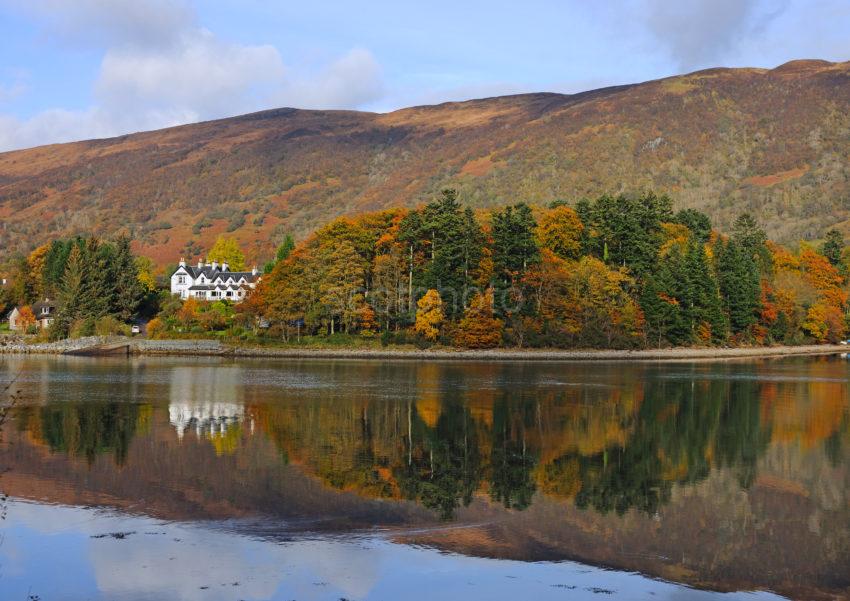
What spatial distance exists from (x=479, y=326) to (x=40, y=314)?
45.9 metres

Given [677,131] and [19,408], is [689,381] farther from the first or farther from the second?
[677,131]

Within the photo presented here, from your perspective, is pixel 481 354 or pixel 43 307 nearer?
pixel 481 354

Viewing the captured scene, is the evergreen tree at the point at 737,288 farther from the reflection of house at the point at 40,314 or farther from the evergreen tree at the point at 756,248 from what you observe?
the reflection of house at the point at 40,314

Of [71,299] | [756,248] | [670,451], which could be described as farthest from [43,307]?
[670,451]

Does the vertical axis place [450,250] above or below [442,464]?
above

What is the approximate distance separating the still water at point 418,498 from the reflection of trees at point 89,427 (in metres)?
0.13

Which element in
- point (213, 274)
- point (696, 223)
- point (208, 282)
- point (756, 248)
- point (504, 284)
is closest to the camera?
point (504, 284)

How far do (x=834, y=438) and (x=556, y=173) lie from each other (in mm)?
149444

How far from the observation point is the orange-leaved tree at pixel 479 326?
71.1 meters

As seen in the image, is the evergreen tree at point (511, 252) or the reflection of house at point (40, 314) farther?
the reflection of house at point (40, 314)

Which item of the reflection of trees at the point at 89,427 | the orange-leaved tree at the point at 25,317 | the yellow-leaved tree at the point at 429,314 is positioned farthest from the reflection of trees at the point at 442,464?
the orange-leaved tree at the point at 25,317

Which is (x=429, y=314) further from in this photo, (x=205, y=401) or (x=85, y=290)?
(x=205, y=401)

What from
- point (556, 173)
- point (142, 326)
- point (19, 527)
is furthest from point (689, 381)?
point (556, 173)

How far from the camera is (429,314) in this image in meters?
71.4
